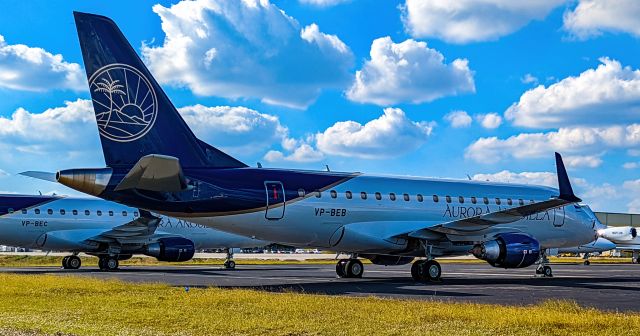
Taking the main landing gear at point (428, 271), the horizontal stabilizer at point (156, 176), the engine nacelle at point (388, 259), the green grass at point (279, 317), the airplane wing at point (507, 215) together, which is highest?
the horizontal stabilizer at point (156, 176)

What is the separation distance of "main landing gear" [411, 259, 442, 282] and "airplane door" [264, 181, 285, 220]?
571cm

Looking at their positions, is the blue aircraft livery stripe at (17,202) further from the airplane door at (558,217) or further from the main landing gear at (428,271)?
the airplane door at (558,217)

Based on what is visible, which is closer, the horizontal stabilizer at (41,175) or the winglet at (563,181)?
the horizontal stabilizer at (41,175)

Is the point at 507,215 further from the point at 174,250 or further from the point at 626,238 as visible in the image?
the point at 626,238

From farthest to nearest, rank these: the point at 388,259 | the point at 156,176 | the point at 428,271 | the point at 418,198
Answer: the point at 388,259, the point at 418,198, the point at 428,271, the point at 156,176

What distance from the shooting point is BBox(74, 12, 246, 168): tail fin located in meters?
19.1

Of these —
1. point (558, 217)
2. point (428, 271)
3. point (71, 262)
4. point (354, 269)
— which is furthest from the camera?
point (71, 262)

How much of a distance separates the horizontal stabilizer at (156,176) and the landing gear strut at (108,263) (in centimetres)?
2093

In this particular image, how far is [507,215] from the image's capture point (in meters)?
23.2

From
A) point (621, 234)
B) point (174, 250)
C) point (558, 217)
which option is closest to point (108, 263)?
point (174, 250)

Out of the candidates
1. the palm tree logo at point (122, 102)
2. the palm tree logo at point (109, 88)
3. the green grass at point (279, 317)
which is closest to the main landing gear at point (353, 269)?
the palm tree logo at point (122, 102)

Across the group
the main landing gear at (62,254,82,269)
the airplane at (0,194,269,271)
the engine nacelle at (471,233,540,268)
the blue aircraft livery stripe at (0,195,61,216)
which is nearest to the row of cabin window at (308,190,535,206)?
the engine nacelle at (471,233,540,268)

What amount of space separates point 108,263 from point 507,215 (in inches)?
933

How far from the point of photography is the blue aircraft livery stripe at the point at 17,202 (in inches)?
1476
